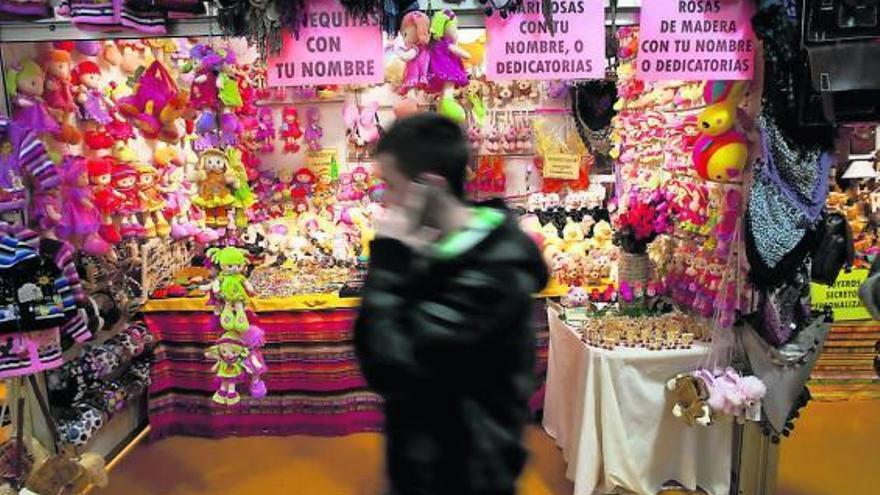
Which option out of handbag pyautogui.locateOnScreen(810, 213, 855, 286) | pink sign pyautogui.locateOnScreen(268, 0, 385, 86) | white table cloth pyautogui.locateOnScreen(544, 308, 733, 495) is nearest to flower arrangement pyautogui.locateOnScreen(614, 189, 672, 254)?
white table cloth pyautogui.locateOnScreen(544, 308, 733, 495)

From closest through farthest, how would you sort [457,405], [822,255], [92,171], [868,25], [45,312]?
[457,405] → [868,25] → [45,312] → [822,255] → [92,171]

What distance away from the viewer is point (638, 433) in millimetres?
2975

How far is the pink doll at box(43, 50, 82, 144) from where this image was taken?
9.52 feet

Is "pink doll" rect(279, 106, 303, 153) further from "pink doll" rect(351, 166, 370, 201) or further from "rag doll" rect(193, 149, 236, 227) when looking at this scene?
"rag doll" rect(193, 149, 236, 227)

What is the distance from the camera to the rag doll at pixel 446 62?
2.46 m

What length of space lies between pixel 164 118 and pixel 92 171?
402 mm

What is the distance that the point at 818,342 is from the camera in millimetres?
2734

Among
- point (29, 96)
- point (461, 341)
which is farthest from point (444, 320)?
point (29, 96)

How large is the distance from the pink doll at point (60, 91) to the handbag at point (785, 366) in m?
2.95

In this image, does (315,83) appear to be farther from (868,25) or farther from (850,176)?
(850,176)

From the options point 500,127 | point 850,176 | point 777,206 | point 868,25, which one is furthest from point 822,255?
point 500,127

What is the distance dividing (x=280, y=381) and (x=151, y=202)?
117 centimetres

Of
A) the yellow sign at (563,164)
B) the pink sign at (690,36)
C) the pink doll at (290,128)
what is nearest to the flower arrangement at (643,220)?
the pink sign at (690,36)

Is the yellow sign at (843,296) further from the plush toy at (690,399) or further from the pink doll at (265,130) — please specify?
the pink doll at (265,130)
